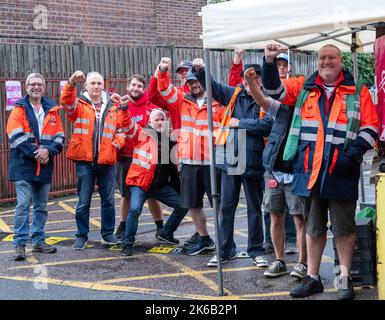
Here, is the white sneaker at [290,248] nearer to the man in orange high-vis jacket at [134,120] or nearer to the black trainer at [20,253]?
the man in orange high-vis jacket at [134,120]

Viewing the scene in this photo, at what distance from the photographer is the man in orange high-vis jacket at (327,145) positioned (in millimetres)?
5711

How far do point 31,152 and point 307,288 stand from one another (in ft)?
11.8

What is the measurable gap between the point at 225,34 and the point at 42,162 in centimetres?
309

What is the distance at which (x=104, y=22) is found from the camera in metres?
16.3

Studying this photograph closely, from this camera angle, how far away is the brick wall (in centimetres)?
1455

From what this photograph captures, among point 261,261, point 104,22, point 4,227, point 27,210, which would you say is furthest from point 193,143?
point 104,22

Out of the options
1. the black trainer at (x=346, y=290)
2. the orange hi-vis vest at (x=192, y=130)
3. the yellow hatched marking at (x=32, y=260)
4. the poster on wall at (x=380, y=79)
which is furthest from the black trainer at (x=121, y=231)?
the poster on wall at (x=380, y=79)

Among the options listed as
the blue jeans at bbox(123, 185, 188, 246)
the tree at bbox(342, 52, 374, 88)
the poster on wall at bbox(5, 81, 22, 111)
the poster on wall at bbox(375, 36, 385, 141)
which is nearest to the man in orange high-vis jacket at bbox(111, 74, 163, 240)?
the blue jeans at bbox(123, 185, 188, 246)

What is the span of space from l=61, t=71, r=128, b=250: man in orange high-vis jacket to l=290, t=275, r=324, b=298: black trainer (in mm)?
3080

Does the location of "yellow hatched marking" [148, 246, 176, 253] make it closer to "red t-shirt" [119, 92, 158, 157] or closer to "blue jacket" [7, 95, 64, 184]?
"red t-shirt" [119, 92, 158, 157]

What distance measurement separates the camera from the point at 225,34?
228 inches

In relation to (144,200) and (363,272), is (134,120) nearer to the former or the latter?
(144,200)
